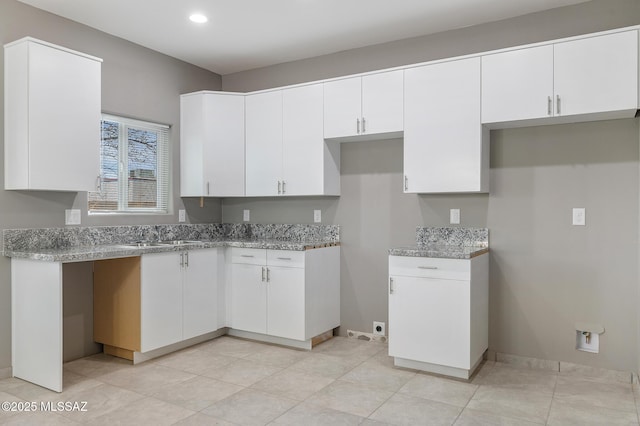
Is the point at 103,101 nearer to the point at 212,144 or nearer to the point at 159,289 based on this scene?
the point at 212,144

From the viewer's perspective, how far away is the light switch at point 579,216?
10.9 feet

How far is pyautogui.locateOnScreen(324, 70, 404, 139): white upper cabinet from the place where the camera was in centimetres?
371

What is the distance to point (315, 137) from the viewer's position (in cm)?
409

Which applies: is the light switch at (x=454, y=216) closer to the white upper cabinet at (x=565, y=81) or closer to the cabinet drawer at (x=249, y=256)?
the white upper cabinet at (x=565, y=81)

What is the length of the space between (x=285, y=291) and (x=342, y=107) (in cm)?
166

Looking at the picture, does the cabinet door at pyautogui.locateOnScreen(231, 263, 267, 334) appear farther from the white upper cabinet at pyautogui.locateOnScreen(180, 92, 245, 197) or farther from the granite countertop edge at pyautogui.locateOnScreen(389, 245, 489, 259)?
the granite countertop edge at pyautogui.locateOnScreen(389, 245, 489, 259)

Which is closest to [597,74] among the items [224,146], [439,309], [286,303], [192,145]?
[439,309]

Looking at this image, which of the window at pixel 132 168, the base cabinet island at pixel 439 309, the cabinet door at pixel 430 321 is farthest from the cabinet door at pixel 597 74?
the window at pixel 132 168

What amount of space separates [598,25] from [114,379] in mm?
4216

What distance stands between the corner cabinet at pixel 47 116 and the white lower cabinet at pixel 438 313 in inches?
94.8

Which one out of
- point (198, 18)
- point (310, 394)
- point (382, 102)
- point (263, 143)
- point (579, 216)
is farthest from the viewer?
point (263, 143)

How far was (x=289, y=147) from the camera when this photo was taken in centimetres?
423

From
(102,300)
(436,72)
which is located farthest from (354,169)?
(102,300)

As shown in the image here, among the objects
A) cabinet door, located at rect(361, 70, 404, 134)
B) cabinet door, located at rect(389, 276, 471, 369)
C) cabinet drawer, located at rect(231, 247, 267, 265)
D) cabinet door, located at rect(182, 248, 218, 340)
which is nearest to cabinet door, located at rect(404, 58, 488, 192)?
cabinet door, located at rect(361, 70, 404, 134)
